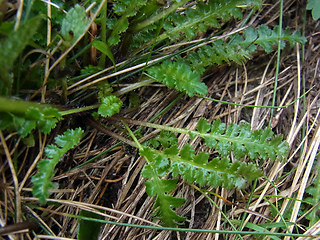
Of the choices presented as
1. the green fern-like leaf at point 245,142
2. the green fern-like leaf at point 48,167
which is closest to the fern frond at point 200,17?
the green fern-like leaf at point 245,142

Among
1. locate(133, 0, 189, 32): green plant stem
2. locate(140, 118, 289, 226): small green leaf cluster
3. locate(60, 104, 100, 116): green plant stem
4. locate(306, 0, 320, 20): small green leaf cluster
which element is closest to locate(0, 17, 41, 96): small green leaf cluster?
locate(60, 104, 100, 116): green plant stem

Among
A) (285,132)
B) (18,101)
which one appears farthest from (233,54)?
(18,101)

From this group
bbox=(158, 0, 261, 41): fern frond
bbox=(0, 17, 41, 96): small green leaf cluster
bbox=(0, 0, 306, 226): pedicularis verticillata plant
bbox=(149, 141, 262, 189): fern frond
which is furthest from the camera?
bbox=(158, 0, 261, 41): fern frond

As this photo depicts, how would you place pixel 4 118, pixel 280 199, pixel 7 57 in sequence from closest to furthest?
pixel 7 57 → pixel 4 118 → pixel 280 199

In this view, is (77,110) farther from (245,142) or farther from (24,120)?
(245,142)

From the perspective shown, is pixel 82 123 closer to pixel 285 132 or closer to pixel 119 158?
pixel 119 158

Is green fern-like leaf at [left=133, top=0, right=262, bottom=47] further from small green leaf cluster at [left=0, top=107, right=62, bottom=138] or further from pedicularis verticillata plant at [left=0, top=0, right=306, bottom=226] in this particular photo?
small green leaf cluster at [left=0, top=107, right=62, bottom=138]
